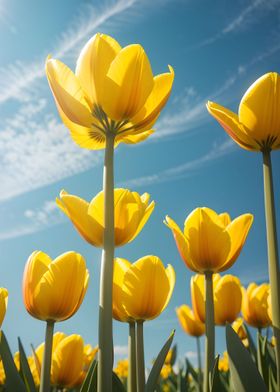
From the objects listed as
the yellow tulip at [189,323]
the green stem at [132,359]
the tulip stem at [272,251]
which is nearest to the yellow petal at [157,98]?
the tulip stem at [272,251]

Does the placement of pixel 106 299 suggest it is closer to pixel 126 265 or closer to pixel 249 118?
pixel 126 265

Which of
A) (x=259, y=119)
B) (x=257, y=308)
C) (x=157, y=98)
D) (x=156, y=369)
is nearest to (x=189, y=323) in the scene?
(x=257, y=308)

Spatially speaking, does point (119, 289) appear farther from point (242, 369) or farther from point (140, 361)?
point (242, 369)

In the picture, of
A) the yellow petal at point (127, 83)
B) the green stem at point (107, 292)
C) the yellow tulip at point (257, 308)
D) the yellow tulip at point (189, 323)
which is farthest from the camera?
the yellow tulip at point (189, 323)

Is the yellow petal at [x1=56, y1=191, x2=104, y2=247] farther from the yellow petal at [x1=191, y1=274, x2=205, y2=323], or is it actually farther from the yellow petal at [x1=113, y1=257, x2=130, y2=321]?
the yellow petal at [x1=191, y1=274, x2=205, y2=323]

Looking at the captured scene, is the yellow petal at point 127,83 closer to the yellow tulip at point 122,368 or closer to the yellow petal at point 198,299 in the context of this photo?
the yellow petal at point 198,299

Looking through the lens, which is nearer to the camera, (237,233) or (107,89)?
(107,89)

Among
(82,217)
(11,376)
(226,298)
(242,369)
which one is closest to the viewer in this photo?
(242,369)
